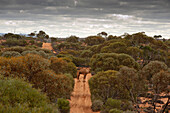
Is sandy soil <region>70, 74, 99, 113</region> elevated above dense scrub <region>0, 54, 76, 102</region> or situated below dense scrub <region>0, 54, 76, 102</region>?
below

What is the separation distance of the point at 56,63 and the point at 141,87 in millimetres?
14173

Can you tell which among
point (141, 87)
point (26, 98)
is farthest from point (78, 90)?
point (26, 98)

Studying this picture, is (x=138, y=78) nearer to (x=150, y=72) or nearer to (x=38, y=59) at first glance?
(x=150, y=72)

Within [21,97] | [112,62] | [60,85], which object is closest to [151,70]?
[112,62]

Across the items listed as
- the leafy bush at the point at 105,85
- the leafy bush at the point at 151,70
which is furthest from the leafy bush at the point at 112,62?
the leafy bush at the point at 151,70

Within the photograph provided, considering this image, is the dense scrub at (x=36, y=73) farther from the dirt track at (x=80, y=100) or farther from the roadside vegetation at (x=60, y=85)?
the dirt track at (x=80, y=100)

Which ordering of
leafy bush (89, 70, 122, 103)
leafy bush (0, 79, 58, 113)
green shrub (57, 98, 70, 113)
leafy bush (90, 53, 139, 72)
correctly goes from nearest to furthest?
leafy bush (0, 79, 58, 113), green shrub (57, 98, 70, 113), leafy bush (89, 70, 122, 103), leafy bush (90, 53, 139, 72)

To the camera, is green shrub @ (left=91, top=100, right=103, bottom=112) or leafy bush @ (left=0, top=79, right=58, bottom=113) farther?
green shrub @ (left=91, top=100, right=103, bottom=112)

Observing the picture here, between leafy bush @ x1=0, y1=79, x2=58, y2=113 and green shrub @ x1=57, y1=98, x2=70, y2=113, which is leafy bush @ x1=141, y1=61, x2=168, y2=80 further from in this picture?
leafy bush @ x1=0, y1=79, x2=58, y2=113

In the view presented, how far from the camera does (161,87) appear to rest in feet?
62.6

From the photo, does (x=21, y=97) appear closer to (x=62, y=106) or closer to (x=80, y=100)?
(x=62, y=106)

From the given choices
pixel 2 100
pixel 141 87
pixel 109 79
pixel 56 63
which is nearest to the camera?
pixel 2 100

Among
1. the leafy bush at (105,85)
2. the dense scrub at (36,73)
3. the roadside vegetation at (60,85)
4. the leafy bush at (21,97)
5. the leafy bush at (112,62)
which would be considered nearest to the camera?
the leafy bush at (21,97)

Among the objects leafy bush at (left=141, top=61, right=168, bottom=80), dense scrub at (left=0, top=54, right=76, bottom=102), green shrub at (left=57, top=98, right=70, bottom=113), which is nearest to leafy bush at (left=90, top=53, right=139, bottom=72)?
leafy bush at (left=141, top=61, right=168, bottom=80)
